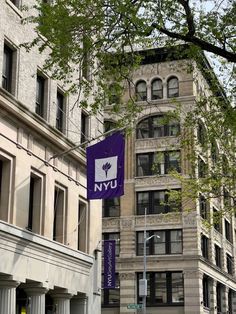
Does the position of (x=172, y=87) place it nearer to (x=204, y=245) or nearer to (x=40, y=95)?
(x=204, y=245)

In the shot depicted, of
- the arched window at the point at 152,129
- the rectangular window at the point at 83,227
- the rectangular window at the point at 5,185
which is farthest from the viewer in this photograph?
the arched window at the point at 152,129

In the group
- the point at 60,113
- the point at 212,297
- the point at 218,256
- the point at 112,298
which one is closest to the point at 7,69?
the point at 60,113

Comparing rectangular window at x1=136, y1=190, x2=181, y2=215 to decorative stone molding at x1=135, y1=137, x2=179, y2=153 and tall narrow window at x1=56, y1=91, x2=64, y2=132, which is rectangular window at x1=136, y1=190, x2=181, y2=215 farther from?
A: tall narrow window at x1=56, y1=91, x2=64, y2=132

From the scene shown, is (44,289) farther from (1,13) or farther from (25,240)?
(1,13)

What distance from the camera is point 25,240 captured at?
23047mm

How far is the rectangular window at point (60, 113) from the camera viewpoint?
28.0 metres

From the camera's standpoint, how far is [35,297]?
79.4ft

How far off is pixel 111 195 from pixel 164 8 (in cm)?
949

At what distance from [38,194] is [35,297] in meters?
4.08

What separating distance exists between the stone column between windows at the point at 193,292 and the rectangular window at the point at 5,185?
34261mm

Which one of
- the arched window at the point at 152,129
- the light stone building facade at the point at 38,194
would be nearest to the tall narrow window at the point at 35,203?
the light stone building facade at the point at 38,194

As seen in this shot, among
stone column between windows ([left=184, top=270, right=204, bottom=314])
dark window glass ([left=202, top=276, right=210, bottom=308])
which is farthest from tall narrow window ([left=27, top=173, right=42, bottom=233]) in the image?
dark window glass ([left=202, top=276, right=210, bottom=308])

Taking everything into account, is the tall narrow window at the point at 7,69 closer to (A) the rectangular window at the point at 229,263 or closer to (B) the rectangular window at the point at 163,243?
(B) the rectangular window at the point at 163,243

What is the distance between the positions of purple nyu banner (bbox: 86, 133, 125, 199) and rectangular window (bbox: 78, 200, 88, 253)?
5.37 metres
